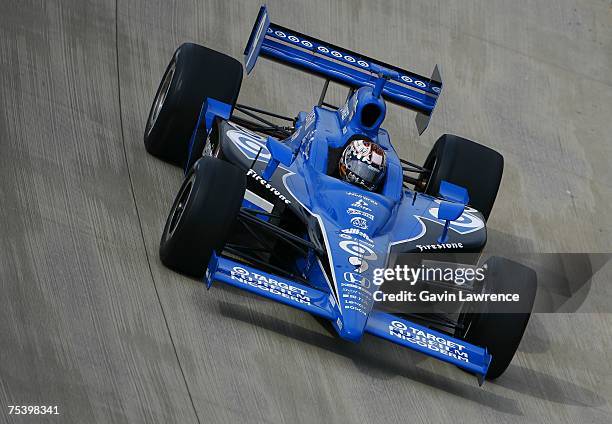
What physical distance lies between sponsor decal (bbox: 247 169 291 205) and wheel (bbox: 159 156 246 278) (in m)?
0.57

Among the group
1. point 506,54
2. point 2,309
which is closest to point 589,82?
point 506,54

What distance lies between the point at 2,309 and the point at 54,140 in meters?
3.30

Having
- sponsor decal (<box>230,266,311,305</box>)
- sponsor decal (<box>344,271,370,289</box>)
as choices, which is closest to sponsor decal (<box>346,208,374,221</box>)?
sponsor decal (<box>344,271,370,289</box>)

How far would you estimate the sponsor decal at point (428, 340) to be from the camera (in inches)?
375

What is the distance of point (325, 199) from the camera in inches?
408

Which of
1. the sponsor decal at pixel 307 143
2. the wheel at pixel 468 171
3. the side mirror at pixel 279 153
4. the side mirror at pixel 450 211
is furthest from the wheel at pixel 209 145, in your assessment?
the wheel at pixel 468 171

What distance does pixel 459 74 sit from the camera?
16.6 metres

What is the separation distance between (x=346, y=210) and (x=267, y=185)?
0.72 meters

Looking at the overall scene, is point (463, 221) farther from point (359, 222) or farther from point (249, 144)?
point (249, 144)

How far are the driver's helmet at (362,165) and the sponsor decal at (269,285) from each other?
1.56 m

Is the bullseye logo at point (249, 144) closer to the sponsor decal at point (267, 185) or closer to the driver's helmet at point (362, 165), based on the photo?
the sponsor decal at point (267, 185)

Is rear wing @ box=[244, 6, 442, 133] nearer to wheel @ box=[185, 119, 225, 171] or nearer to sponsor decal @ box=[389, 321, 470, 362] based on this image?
wheel @ box=[185, 119, 225, 171]

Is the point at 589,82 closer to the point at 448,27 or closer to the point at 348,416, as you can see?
the point at 448,27

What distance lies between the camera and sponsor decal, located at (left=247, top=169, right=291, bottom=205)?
10367 millimetres
